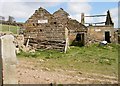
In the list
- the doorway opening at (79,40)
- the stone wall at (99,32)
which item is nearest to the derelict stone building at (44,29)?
the doorway opening at (79,40)

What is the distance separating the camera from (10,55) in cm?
530

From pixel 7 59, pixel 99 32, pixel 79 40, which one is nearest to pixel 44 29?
pixel 79 40

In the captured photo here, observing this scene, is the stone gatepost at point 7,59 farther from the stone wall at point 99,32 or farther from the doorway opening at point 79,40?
the stone wall at point 99,32

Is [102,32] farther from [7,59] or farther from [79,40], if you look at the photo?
[7,59]

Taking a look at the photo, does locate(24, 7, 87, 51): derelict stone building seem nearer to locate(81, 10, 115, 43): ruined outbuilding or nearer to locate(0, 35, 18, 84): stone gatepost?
locate(81, 10, 115, 43): ruined outbuilding

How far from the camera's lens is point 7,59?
5.30 metres

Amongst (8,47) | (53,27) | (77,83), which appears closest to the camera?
(8,47)

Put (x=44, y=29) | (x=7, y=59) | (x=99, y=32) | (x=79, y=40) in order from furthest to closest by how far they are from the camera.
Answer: (x=99, y=32)
(x=79, y=40)
(x=44, y=29)
(x=7, y=59)

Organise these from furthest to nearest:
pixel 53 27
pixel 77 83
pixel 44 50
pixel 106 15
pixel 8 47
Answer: pixel 106 15 < pixel 53 27 < pixel 44 50 < pixel 77 83 < pixel 8 47

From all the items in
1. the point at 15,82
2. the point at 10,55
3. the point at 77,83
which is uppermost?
the point at 10,55

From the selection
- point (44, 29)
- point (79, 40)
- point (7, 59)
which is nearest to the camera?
point (7, 59)

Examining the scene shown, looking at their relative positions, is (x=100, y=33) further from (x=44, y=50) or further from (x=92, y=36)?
(x=44, y=50)

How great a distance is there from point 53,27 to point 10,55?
737 inches

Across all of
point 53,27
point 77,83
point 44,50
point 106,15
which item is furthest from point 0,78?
point 106,15
